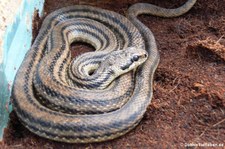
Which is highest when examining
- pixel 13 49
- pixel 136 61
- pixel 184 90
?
pixel 13 49

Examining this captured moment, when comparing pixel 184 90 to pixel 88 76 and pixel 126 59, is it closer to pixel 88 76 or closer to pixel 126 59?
pixel 126 59

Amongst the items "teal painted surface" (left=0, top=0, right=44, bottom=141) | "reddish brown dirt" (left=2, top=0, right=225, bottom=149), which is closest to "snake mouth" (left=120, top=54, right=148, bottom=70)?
"reddish brown dirt" (left=2, top=0, right=225, bottom=149)

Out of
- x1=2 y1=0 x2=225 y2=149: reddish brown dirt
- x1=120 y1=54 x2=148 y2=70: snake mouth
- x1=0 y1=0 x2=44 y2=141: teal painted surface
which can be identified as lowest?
x1=2 y1=0 x2=225 y2=149: reddish brown dirt

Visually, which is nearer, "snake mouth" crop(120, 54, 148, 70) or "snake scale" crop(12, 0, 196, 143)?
"snake scale" crop(12, 0, 196, 143)

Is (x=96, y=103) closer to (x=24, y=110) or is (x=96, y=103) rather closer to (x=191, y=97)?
(x=24, y=110)

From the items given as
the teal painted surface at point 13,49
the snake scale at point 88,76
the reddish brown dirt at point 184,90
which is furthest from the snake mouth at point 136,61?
the teal painted surface at point 13,49

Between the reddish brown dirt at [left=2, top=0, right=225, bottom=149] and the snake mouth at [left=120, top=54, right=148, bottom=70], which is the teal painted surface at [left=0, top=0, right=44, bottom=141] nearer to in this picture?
the reddish brown dirt at [left=2, top=0, right=225, bottom=149]

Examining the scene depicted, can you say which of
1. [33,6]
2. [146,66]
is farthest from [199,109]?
[33,6]

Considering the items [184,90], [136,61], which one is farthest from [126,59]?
[184,90]
